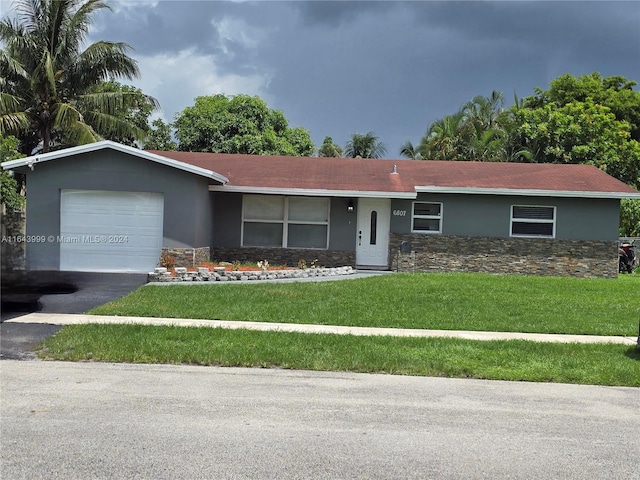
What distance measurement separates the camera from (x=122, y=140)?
110 feet

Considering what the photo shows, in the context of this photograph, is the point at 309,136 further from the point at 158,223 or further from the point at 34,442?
the point at 34,442

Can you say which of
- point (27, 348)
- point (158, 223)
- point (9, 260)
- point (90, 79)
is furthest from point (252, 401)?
point (90, 79)

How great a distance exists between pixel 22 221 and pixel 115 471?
15.8 meters

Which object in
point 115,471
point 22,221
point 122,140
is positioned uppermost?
point 122,140

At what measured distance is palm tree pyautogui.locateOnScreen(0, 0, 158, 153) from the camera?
24.1m

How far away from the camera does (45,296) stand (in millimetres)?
12586

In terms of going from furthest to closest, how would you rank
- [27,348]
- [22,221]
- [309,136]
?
1. [309,136]
2. [22,221]
3. [27,348]

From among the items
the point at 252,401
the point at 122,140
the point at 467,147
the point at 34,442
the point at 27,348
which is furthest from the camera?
the point at 467,147

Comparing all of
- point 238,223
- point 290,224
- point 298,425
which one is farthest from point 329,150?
point 298,425

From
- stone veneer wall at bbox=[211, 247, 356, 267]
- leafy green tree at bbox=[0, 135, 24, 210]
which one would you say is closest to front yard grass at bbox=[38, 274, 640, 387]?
stone veneer wall at bbox=[211, 247, 356, 267]

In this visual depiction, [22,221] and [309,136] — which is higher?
Answer: [309,136]

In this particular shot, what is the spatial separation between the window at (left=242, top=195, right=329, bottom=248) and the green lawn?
417 centimetres

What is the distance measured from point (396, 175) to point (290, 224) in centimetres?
414

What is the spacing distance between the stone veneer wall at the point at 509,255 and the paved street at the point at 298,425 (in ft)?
40.4
